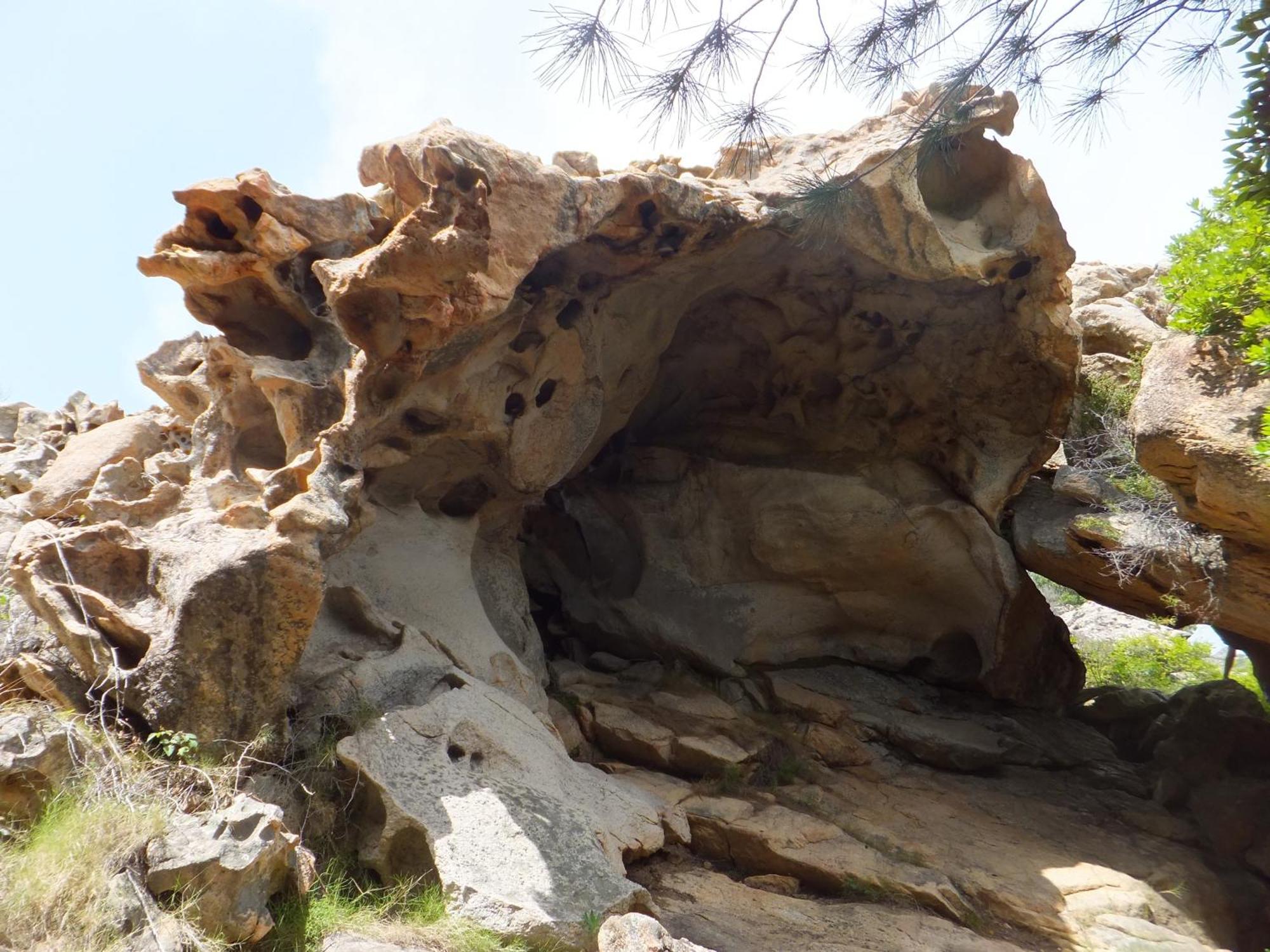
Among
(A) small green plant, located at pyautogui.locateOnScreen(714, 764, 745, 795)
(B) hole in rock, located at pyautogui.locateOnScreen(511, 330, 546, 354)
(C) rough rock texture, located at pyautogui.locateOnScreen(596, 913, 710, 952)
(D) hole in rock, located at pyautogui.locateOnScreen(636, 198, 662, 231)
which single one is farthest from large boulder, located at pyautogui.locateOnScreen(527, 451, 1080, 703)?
(C) rough rock texture, located at pyautogui.locateOnScreen(596, 913, 710, 952)

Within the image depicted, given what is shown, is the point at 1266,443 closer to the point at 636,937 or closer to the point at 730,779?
the point at 636,937

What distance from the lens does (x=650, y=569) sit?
340 inches

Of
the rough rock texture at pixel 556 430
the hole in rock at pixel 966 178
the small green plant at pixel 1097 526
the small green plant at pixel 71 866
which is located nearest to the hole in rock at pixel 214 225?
the rough rock texture at pixel 556 430

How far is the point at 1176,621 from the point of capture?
23.8 feet

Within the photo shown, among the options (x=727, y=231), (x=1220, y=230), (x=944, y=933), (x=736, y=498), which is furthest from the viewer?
(x=736, y=498)

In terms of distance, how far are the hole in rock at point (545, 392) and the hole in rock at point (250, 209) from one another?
2.08 meters

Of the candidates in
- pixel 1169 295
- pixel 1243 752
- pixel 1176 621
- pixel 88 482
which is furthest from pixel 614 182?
pixel 1243 752

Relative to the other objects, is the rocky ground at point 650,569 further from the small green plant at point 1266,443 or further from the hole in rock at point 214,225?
the small green plant at point 1266,443

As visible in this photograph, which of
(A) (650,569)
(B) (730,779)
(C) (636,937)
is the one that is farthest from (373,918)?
(A) (650,569)

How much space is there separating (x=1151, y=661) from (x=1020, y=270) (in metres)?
8.20

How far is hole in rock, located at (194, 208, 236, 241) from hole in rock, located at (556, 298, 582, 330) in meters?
2.06

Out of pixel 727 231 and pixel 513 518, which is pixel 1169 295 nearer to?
pixel 727 231

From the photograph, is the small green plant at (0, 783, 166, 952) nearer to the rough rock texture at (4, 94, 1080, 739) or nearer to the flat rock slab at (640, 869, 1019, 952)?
the rough rock texture at (4, 94, 1080, 739)

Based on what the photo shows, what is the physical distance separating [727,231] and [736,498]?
2.91 meters
